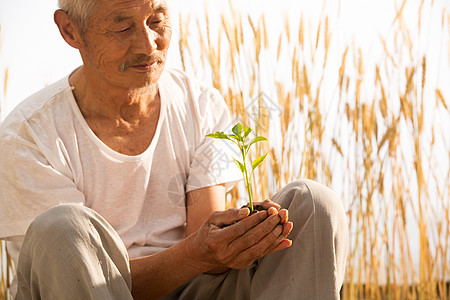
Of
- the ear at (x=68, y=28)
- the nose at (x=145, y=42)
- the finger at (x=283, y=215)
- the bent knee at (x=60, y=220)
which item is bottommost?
the finger at (x=283, y=215)

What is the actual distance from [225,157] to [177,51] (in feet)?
2.34

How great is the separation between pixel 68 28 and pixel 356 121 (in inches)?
42.9

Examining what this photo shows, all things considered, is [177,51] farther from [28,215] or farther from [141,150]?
[28,215]

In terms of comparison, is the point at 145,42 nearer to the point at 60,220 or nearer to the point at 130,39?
the point at 130,39

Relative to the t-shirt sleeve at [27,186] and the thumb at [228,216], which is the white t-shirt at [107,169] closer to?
the t-shirt sleeve at [27,186]

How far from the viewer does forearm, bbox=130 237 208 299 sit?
142 centimetres

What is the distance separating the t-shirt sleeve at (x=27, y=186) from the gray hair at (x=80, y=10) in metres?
0.32

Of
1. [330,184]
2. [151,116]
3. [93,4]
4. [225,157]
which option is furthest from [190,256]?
[330,184]

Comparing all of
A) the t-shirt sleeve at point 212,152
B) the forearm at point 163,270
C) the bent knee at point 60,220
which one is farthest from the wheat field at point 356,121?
the bent knee at point 60,220

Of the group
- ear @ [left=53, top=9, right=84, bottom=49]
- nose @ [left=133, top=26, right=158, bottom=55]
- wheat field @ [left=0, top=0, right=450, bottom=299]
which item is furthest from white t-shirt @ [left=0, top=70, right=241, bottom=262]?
wheat field @ [left=0, top=0, right=450, bottom=299]

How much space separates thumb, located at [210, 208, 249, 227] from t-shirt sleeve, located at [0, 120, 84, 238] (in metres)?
0.38

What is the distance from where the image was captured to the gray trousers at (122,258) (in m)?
1.22

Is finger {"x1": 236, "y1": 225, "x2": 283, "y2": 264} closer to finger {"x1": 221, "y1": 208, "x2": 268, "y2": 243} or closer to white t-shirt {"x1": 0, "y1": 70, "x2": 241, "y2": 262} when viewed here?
finger {"x1": 221, "y1": 208, "x2": 268, "y2": 243}

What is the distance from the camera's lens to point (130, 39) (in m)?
1.52
